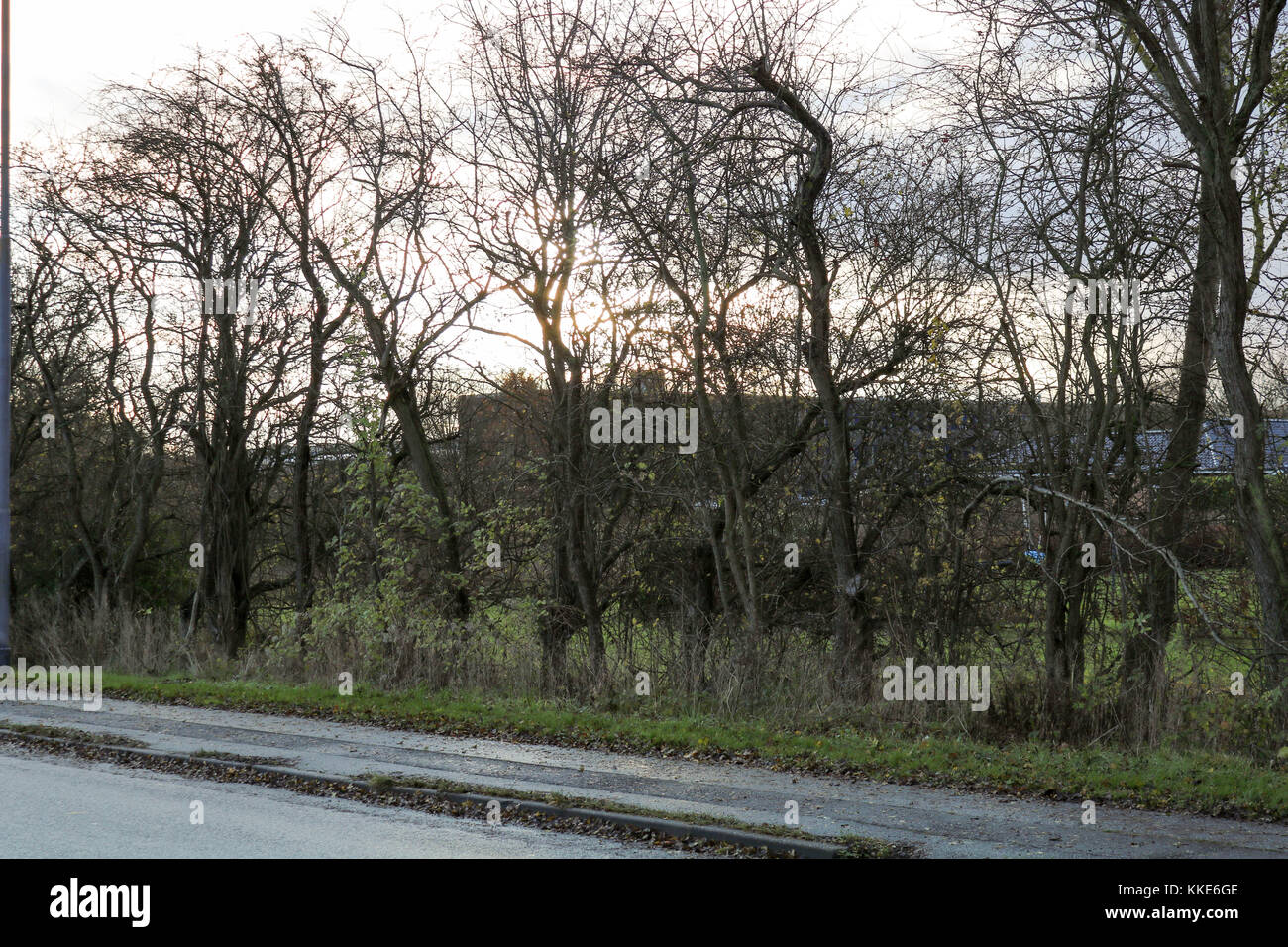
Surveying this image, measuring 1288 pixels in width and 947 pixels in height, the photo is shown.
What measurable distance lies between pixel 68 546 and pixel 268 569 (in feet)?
14.7

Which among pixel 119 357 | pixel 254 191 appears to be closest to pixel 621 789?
pixel 254 191

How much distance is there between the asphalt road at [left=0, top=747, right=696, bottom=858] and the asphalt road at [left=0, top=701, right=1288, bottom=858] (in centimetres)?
79

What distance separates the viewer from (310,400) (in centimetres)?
2145

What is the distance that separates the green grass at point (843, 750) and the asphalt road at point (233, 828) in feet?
9.80
